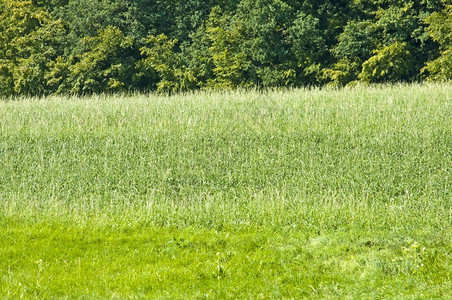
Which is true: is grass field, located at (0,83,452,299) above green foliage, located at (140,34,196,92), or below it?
below

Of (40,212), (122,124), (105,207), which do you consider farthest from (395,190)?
(122,124)

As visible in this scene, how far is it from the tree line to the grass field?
9024 mm

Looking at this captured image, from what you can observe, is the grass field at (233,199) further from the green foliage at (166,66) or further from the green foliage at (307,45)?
the green foliage at (166,66)

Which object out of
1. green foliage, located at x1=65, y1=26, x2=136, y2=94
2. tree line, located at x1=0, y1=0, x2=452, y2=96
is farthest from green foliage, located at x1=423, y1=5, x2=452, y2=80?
green foliage, located at x1=65, y1=26, x2=136, y2=94

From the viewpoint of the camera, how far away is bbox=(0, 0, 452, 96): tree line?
97.0 ft

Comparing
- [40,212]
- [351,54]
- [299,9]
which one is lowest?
[40,212]

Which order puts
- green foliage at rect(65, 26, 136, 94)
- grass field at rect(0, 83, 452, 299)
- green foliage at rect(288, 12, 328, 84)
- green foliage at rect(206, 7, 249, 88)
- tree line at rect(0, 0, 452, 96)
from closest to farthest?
grass field at rect(0, 83, 452, 299) → tree line at rect(0, 0, 452, 96) → green foliage at rect(288, 12, 328, 84) → green foliage at rect(206, 7, 249, 88) → green foliage at rect(65, 26, 136, 94)

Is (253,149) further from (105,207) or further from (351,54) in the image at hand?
(351,54)

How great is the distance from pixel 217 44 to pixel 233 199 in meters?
22.5

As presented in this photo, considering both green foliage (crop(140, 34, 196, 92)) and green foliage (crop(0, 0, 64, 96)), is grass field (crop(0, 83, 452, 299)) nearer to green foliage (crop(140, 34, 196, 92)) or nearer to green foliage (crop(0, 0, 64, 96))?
green foliage (crop(140, 34, 196, 92))

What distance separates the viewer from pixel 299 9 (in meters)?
32.7

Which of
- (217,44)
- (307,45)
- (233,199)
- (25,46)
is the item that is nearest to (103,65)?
(25,46)

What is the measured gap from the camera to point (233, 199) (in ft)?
35.9

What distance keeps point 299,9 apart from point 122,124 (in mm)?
17463
